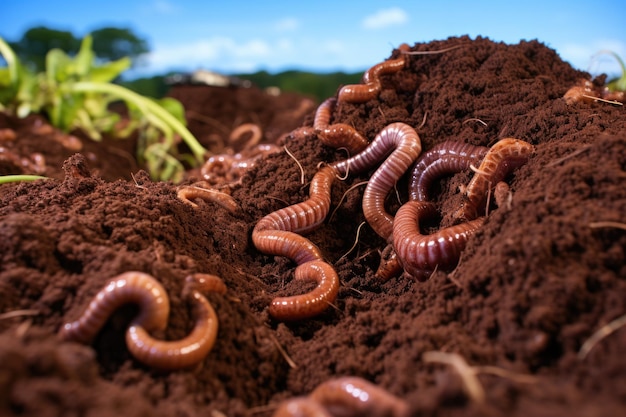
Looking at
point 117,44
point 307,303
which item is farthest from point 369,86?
point 117,44

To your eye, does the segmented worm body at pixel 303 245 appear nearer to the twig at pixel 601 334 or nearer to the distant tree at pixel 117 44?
the twig at pixel 601 334

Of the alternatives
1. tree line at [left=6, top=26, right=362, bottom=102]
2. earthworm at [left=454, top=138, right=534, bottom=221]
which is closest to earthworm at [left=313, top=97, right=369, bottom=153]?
earthworm at [left=454, top=138, right=534, bottom=221]

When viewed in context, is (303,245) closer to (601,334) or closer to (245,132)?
(601,334)

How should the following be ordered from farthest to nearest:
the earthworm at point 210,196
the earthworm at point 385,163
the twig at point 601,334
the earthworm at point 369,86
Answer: the earthworm at point 369,86
the earthworm at point 210,196
the earthworm at point 385,163
the twig at point 601,334

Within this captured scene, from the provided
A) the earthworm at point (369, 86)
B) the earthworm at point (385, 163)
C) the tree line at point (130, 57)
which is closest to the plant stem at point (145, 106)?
the earthworm at point (369, 86)

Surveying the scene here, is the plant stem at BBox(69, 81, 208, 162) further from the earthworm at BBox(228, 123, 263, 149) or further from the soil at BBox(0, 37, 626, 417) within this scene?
the soil at BBox(0, 37, 626, 417)

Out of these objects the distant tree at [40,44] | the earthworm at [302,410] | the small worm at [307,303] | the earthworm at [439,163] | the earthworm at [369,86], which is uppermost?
the distant tree at [40,44]

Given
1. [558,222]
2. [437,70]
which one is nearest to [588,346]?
[558,222]

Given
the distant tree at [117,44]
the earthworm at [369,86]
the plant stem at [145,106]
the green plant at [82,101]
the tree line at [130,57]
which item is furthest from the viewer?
the distant tree at [117,44]
